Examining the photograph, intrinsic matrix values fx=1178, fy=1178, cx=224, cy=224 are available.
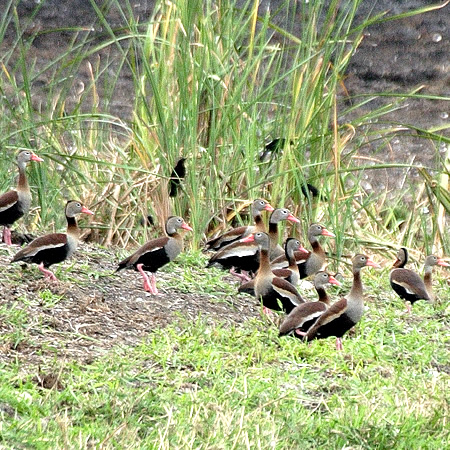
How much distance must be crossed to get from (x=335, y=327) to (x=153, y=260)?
4.64 feet

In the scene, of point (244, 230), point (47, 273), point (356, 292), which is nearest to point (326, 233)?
point (244, 230)

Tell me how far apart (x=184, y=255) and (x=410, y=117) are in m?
7.16

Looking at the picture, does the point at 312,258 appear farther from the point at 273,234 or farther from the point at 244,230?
the point at 244,230

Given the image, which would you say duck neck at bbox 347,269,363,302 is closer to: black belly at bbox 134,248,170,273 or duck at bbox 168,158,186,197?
black belly at bbox 134,248,170,273

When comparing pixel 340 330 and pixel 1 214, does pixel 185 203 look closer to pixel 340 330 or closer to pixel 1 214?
pixel 1 214

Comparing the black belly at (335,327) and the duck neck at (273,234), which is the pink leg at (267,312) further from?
the duck neck at (273,234)

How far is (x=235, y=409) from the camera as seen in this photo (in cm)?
484

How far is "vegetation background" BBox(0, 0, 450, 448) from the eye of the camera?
471 centimetres

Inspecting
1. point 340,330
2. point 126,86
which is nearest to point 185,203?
point 340,330

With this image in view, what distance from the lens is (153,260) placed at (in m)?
7.05

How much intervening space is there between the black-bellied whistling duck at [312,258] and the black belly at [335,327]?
1.54m

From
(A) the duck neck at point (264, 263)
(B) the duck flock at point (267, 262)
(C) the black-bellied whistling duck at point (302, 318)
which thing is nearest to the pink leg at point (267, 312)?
(B) the duck flock at point (267, 262)

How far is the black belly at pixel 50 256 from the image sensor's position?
264 inches

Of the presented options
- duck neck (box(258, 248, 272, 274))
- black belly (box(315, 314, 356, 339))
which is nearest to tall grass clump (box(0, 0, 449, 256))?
duck neck (box(258, 248, 272, 274))
